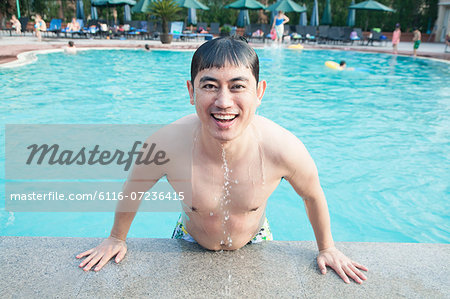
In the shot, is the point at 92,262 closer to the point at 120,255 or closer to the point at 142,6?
the point at 120,255

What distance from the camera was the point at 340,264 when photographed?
6.80ft

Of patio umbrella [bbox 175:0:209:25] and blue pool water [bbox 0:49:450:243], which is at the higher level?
patio umbrella [bbox 175:0:209:25]

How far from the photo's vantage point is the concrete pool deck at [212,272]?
1.89m

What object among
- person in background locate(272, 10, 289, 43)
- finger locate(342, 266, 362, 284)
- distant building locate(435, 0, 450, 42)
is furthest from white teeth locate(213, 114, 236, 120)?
distant building locate(435, 0, 450, 42)

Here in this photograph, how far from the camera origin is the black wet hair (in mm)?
1706

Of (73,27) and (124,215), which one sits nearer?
(124,215)

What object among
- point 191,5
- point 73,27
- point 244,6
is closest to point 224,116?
point 73,27

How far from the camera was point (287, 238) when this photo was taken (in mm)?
4410

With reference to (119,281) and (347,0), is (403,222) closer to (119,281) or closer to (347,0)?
(119,281)

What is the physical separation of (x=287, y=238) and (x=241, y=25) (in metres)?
26.6

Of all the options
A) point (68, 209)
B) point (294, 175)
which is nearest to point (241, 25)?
point (68, 209)

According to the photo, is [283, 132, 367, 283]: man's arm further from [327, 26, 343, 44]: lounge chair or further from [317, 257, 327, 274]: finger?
[327, 26, 343, 44]: lounge chair

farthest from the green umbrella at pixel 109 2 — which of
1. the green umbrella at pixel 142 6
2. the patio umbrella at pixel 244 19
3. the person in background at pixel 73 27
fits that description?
the patio umbrella at pixel 244 19

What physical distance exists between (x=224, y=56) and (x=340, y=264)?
1339 mm
